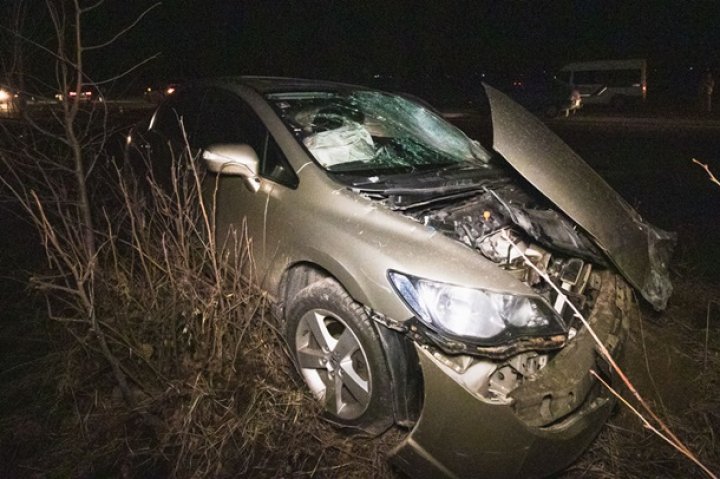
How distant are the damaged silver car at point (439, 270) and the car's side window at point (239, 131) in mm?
14

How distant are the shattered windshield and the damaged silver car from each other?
2 cm

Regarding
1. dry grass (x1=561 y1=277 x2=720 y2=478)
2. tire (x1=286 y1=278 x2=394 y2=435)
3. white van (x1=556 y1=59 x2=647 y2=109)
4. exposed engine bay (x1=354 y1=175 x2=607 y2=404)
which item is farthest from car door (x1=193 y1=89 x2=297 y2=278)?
white van (x1=556 y1=59 x2=647 y2=109)

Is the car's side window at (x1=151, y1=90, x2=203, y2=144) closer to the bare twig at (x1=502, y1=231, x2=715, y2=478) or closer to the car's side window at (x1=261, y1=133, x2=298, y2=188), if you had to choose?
the car's side window at (x1=261, y1=133, x2=298, y2=188)

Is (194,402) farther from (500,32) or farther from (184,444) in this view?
(500,32)

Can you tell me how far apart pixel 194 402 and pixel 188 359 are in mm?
288

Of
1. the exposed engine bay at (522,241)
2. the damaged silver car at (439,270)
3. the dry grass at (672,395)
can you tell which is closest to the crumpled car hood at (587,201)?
the damaged silver car at (439,270)

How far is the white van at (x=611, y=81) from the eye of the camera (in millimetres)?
18156

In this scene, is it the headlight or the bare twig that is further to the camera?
the headlight

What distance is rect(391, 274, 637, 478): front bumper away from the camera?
183 centimetres

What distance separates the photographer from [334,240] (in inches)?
90.0

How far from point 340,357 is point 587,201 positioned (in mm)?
1418

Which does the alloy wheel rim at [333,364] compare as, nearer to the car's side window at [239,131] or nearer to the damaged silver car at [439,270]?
the damaged silver car at [439,270]

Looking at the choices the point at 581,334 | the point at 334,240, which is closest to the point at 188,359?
the point at 334,240

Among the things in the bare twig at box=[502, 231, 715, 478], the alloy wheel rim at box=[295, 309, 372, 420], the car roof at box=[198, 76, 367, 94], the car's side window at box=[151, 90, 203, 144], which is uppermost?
the car roof at box=[198, 76, 367, 94]
